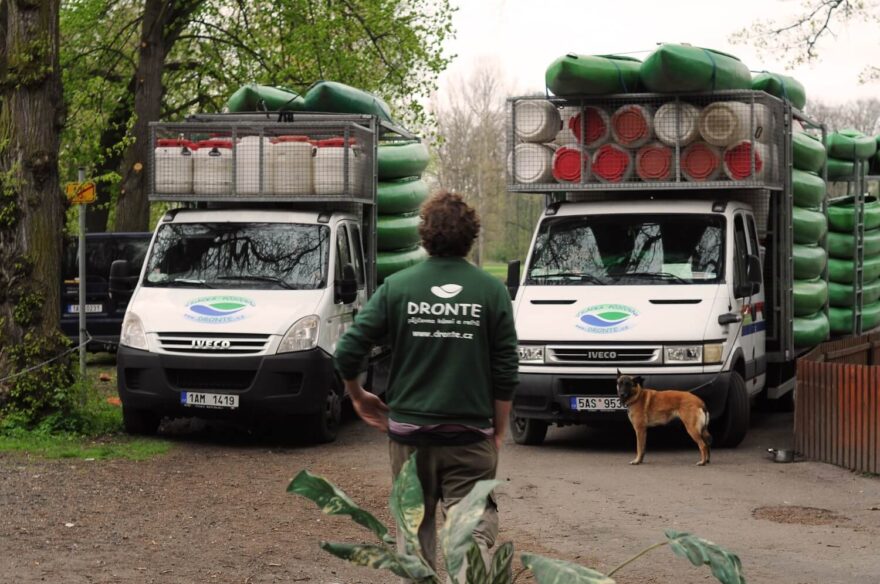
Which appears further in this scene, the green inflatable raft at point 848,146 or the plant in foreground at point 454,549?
the green inflatable raft at point 848,146

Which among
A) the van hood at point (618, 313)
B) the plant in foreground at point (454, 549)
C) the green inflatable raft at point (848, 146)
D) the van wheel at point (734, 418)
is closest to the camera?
the plant in foreground at point (454, 549)

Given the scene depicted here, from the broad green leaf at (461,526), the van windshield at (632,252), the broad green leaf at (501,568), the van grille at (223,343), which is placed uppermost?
the van windshield at (632,252)

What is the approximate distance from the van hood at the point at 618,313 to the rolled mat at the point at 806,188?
2498 millimetres

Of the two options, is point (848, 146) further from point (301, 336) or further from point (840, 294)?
point (301, 336)

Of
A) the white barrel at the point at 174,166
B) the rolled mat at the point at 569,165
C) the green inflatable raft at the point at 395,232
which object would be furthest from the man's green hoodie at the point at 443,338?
the green inflatable raft at the point at 395,232

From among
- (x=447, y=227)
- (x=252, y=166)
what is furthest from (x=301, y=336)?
(x=447, y=227)

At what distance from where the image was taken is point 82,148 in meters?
32.0

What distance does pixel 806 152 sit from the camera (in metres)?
14.7

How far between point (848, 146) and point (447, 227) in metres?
13.2

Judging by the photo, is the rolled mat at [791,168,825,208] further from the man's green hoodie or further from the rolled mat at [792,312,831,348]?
the man's green hoodie

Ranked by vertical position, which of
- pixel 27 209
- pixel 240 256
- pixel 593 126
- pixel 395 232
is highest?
pixel 593 126

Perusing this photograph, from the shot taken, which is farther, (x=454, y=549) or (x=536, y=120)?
(x=536, y=120)

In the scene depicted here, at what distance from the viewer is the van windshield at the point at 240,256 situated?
13.2 m

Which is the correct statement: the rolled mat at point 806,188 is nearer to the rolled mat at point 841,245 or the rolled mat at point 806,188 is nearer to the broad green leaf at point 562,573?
the rolled mat at point 841,245
